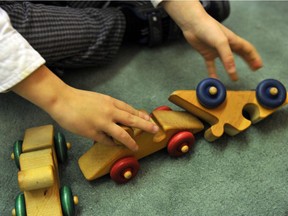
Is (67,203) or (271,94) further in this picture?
(271,94)

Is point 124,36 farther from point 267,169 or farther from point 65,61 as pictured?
point 267,169

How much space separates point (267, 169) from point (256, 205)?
7 centimetres

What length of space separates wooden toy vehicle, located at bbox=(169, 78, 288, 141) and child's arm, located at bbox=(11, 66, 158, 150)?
4.9 inches

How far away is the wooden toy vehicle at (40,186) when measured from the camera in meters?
0.45

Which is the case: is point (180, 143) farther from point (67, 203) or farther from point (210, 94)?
point (67, 203)

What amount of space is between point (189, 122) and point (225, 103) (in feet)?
0.23

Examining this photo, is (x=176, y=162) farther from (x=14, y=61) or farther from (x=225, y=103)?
(x=14, y=61)

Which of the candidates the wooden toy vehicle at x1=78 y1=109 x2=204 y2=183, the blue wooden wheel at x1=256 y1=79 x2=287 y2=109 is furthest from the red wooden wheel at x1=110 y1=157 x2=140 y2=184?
the blue wooden wheel at x1=256 y1=79 x2=287 y2=109

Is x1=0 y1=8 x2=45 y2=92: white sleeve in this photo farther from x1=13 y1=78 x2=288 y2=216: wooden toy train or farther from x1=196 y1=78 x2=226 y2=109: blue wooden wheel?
x1=196 y1=78 x2=226 y2=109: blue wooden wheel

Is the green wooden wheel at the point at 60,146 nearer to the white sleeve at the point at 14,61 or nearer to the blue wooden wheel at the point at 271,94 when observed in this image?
the white sleeve at the point at 14,61

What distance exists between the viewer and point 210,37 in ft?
1.87

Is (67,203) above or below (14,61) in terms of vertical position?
below

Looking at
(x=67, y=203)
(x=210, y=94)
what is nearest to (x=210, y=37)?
(x=210, y=94)

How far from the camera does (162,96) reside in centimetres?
66
